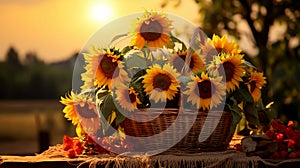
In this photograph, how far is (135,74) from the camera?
229 cm

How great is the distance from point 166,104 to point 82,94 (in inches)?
13.4

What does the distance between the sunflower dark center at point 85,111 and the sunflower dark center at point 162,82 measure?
277mm

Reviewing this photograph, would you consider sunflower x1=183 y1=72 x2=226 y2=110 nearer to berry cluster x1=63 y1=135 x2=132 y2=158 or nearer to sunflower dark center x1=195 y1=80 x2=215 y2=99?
sunflower dark center x1=195 y1=80 x2=215 y2=99

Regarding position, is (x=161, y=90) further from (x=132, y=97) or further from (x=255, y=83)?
(x=255, y=83)

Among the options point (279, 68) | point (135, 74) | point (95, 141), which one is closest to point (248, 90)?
point (135, 74)

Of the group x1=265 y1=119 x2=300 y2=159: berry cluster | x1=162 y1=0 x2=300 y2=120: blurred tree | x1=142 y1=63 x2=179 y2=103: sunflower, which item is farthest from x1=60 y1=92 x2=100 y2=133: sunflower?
x1=162 y1=0 x2=300 y2=120: blurred tree

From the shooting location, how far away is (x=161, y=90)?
2.20 meters

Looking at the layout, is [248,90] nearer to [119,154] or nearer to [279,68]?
[119,154]

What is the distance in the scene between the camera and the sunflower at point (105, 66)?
224cm

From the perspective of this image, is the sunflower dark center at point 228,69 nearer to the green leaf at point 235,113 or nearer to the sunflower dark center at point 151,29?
the green leaf at point 235,113

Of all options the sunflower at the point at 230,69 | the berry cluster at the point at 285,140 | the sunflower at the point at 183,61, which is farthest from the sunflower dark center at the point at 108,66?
the berry cluster at the point at 285,140

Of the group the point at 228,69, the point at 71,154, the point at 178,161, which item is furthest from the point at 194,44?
the point at 71,154

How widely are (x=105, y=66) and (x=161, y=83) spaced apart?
8.0 inches

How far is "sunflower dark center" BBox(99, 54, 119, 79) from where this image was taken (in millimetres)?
2246
